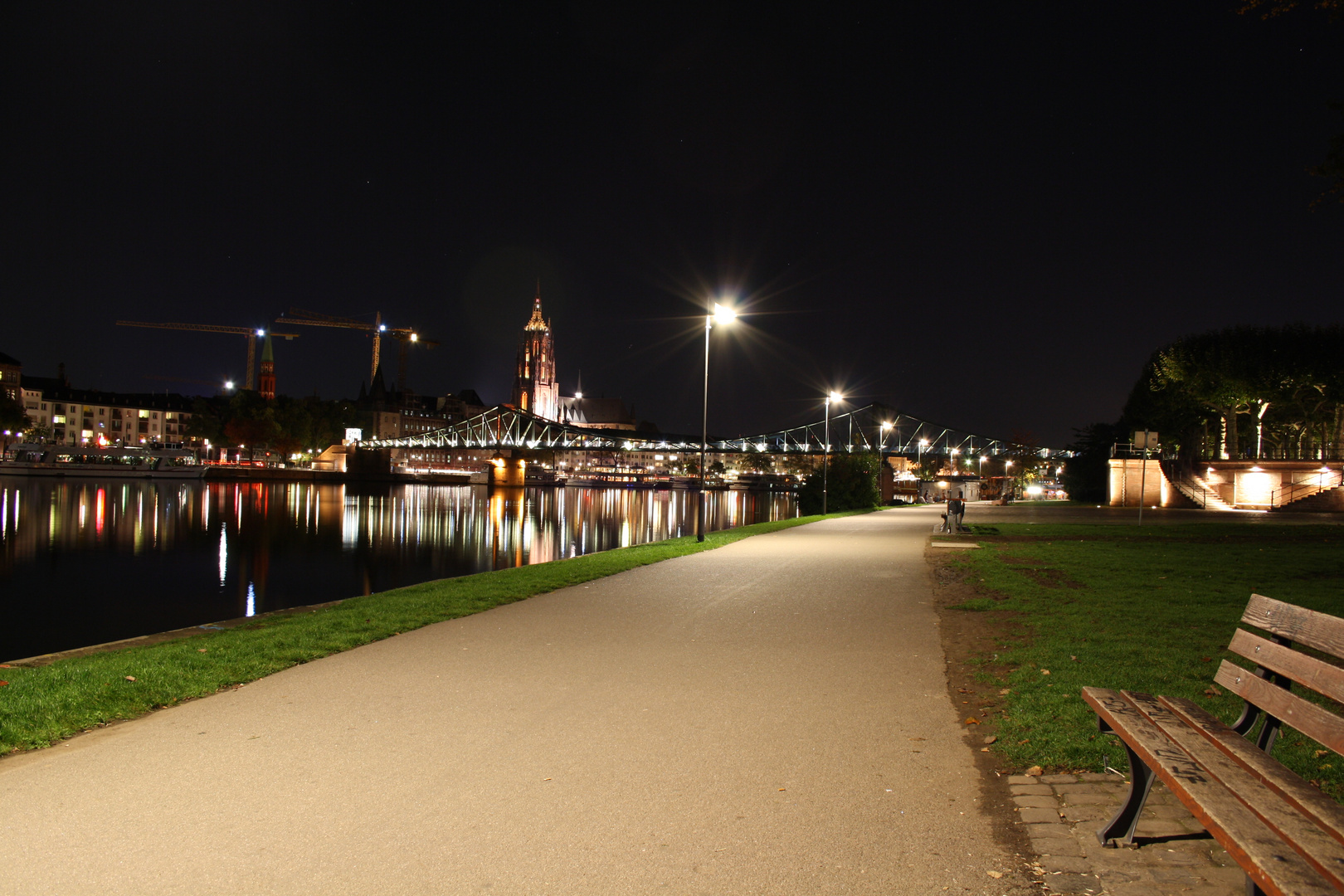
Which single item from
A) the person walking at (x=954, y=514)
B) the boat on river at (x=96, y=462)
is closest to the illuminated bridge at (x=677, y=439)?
the boat on river at (x=96, y=462)

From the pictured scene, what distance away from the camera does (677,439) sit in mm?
116188

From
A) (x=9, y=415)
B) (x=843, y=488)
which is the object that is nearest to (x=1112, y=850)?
(x=843, y=488)

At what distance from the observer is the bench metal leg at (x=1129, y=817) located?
11.2 feet

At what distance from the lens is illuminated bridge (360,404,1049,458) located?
11381cm

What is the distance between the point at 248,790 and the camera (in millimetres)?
4031

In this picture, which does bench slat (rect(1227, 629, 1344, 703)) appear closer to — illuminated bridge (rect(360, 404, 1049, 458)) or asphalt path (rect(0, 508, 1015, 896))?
asphalt path (rect(0, 508, 1015, 896))

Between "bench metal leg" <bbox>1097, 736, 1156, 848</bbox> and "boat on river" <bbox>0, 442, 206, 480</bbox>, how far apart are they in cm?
10406

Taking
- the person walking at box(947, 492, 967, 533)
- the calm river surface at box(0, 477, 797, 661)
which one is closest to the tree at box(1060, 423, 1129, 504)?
the calm river surface at box(0, 477, 797, 661)

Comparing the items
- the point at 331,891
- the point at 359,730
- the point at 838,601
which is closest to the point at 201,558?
the point at 838,601

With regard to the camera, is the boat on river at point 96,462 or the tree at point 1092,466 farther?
the boat on river at point 96,462

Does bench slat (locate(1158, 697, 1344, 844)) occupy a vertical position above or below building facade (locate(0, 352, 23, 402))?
below

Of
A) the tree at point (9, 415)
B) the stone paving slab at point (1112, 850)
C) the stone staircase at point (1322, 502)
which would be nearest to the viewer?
the stone paving slab at point (1112, 850)

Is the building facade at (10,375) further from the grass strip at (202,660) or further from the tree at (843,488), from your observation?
the grass strip at (202,660)

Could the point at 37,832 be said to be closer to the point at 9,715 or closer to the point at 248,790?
the point at 248,790
